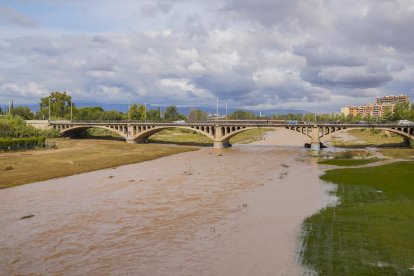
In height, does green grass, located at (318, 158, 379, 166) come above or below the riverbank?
below

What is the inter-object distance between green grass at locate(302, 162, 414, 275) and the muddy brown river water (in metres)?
1.39

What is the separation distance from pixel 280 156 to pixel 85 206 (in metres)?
50.2

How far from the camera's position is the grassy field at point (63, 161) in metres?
53.2

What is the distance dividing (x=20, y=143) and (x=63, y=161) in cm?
1979

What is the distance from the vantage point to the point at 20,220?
32.3 metres

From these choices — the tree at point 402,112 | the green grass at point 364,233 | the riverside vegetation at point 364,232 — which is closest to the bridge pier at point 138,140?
the riverside vegetation at point 364,232

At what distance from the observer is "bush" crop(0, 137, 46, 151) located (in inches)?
3048

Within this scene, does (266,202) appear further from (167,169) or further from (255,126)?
(255,126)

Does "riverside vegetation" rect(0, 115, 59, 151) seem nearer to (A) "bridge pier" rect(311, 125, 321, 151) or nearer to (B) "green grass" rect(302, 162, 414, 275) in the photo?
(A) "bridge pier" rect(311, 125, 321, 151)

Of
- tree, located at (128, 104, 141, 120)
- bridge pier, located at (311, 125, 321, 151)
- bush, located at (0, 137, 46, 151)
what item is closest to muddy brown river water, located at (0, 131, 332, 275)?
bush, located at (0, 137, 46, 151)

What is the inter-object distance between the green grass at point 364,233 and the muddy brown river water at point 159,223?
4.57 feet

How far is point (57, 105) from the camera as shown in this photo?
161375 millimetres

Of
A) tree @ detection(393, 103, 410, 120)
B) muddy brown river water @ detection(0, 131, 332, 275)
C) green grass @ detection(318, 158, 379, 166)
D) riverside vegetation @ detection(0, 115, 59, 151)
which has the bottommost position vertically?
muddy brown river water @ detection(0, 131, 332, 275)

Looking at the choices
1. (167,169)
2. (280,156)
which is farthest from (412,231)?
(280,156)
